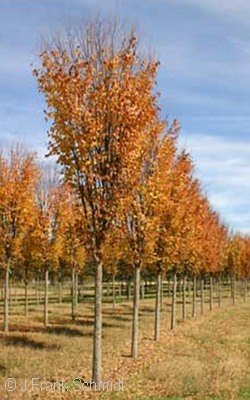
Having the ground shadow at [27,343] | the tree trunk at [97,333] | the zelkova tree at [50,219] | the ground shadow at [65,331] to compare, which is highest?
the zelkova tree at [50,219]

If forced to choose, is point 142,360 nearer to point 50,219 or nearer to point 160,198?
point 160,198

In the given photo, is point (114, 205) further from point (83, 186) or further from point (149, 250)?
point (149, 250)

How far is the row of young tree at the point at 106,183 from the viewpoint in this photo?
1302cm

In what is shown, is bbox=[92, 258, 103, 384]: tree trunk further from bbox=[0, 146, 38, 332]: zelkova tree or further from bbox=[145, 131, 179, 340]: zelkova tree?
bbox=[0, 146, 38, 332]: zelkova tree

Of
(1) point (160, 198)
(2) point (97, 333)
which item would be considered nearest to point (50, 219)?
(1) point (160, 198)

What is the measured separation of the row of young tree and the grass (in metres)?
1.25

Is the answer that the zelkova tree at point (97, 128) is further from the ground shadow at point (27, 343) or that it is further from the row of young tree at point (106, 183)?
the ground shadow at point (27, 343)

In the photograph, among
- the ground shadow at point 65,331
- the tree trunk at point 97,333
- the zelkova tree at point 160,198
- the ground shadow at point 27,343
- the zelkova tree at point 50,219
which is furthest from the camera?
the zelkova tree at point 50,219

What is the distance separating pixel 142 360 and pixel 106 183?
6.88 m

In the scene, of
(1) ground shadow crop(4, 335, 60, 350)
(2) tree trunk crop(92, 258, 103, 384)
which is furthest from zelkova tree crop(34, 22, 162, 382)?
(1) ground shadow crop(4, 335, 60, 350)

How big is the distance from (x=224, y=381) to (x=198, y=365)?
209cm

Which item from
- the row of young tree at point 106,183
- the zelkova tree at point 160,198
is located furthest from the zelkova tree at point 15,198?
the zelkova tree at point 160,198

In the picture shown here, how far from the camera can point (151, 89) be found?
14.2 m

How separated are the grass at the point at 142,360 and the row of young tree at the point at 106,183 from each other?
4.10 ft
